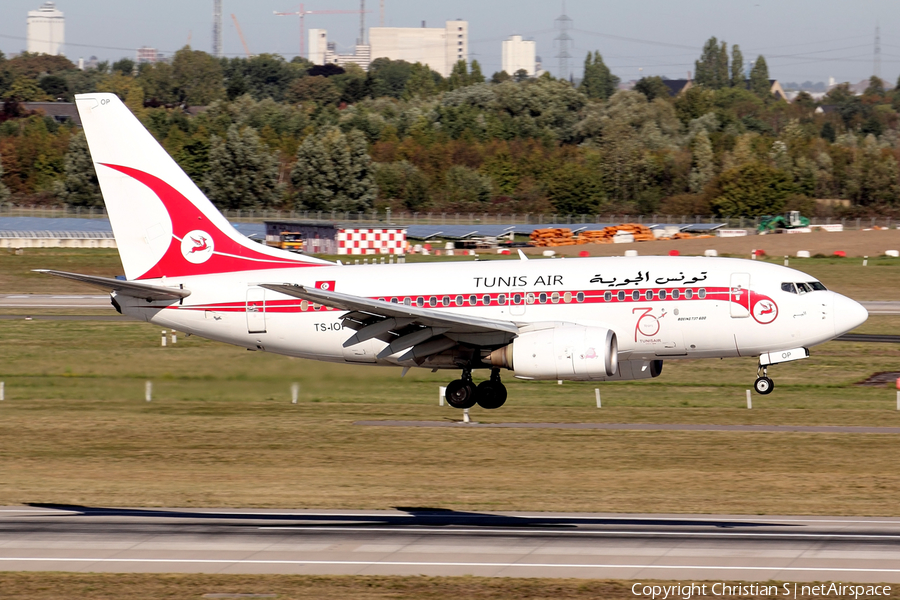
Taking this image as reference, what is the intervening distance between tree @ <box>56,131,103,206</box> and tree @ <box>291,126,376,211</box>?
30.8 meters

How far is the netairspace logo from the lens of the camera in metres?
29.7

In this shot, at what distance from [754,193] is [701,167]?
19797mm

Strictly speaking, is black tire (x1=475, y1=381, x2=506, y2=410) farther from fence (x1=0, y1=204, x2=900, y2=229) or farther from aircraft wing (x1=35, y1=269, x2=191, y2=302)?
fence (x1=0, y1=204, x2=900, y2=229)

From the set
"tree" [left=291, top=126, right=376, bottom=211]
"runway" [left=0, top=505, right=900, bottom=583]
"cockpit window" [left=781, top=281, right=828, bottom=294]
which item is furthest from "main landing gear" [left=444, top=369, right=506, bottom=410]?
"tree" [left=291, top=126, right=376, bottom=211]

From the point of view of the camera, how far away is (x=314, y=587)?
101ft

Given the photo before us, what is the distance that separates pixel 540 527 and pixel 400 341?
814 centimetres


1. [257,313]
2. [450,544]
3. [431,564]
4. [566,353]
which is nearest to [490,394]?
[566,353]

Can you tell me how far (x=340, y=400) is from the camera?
2586 inches

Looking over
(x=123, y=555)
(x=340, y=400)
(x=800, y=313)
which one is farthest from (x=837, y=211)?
(x=123, y=555)

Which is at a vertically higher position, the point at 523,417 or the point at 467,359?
the point at 467,359

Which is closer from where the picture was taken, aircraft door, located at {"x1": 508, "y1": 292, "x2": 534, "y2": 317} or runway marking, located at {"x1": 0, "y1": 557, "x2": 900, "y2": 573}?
runway marking, located at {"x1": 0, "y1": 557, "x2": 900, "y2": 573}

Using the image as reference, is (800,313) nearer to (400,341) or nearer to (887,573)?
(887,573)

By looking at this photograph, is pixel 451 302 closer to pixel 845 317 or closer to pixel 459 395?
pixel 459 395

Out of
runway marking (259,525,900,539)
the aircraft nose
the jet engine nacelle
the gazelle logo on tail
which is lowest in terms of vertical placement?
runway marking (259,525,900,539)
